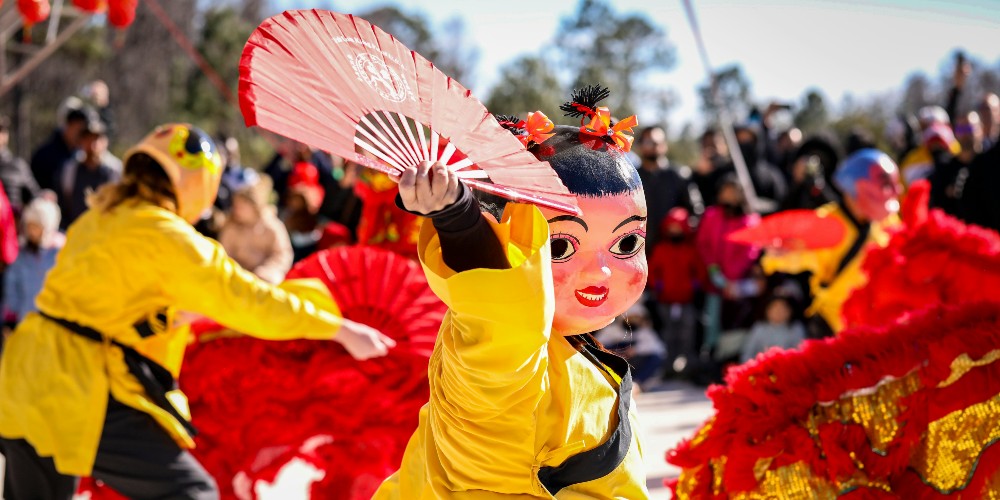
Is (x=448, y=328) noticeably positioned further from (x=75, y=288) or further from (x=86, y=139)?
(x=86, y=139)

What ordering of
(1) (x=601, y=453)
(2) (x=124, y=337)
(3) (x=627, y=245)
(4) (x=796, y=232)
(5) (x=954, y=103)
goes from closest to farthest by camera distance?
(1) (x=601, y=453), (3) (x=627, y=245), (2) (x=124, y=337), (4) (x=796, y=232), (5) (x=954, y=103)

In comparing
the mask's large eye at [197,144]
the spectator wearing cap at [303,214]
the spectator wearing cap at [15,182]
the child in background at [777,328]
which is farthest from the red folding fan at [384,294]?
the spectator wearing cap at [15,182]

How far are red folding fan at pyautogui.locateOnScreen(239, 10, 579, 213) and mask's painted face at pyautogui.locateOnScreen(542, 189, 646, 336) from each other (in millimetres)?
324

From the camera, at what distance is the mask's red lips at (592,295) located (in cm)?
192

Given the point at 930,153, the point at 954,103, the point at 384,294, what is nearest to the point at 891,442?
the point at 384,294

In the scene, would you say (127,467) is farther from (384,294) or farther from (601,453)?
(601,453)

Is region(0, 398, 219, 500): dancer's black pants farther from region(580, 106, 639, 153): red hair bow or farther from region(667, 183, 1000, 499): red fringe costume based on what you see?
region(580, 106, 639, 153): red hair bow

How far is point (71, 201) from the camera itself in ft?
23.9

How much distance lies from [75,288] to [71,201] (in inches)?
177

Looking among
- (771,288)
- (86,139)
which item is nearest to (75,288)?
(86,139)

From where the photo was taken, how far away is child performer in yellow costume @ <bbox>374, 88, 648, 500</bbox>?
1.55 meters

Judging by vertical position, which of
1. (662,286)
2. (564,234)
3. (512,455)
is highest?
(564,234)

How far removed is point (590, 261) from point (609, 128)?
0.26 metres

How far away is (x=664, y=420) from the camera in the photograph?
632 cm
